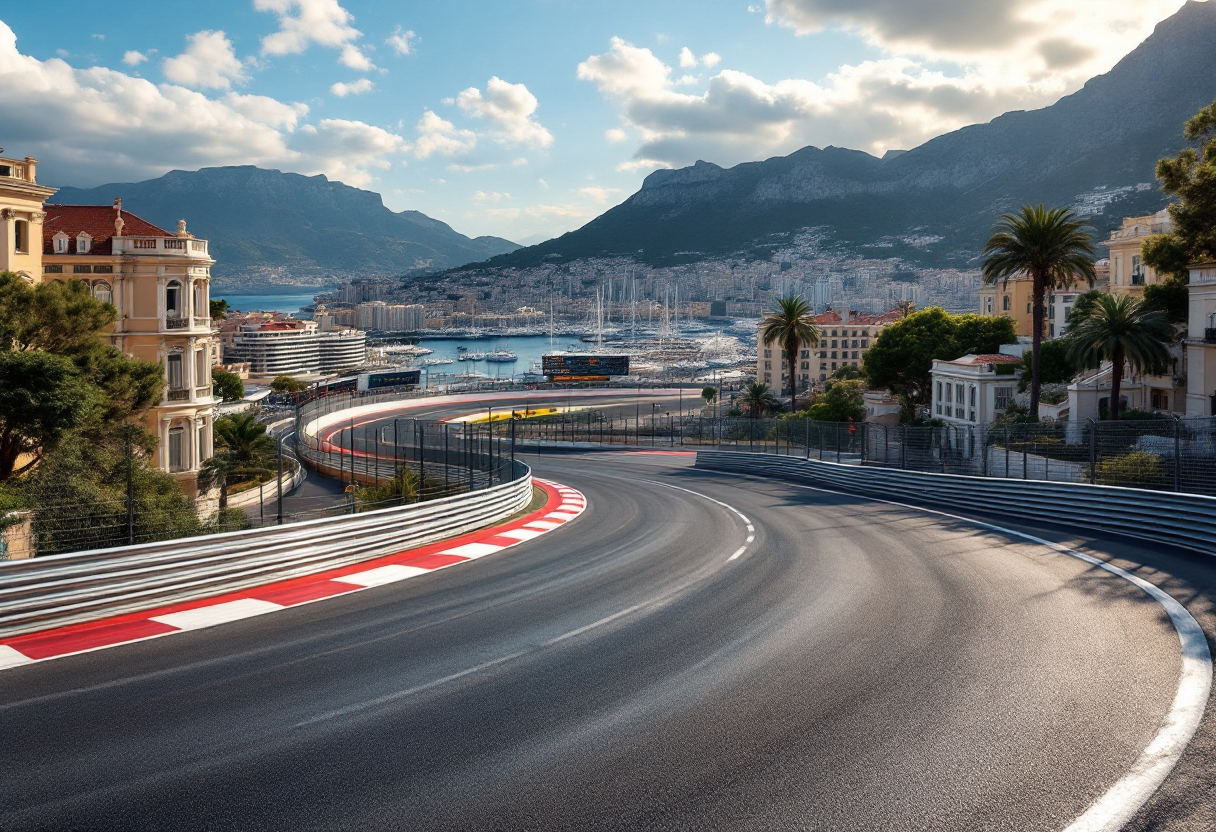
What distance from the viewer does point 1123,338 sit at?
123ft

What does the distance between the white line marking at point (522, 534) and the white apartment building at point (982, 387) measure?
124ft

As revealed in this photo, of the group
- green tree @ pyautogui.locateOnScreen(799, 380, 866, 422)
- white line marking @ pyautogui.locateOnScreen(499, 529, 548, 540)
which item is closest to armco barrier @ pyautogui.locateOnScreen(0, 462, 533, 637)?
white line marking @ pyautogui.locateOnScreen(499, 529, 548, 540)

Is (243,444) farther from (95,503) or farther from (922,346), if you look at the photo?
(922,346)

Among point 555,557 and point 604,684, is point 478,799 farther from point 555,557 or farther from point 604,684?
point 555,557

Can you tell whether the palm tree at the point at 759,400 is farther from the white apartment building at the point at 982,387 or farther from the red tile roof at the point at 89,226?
the red tile roof at the point at 89,226

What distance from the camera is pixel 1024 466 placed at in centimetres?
2323

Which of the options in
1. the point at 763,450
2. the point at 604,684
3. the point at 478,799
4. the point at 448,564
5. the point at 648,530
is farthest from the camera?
the point at 763,450

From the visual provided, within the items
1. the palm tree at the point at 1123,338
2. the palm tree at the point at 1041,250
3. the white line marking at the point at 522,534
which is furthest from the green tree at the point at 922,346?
the white line marking at the point at 522,534

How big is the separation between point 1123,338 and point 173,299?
38.4 m

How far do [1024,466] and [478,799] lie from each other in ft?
67.4

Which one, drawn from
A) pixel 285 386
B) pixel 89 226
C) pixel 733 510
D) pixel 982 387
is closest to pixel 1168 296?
pixel 982 387

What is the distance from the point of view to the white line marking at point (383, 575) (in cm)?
1405

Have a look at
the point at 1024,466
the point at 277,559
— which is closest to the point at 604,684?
the point at 277,559

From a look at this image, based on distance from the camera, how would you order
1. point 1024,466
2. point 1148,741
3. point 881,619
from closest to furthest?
point 1148,741, point 881,619, point 1024,466
